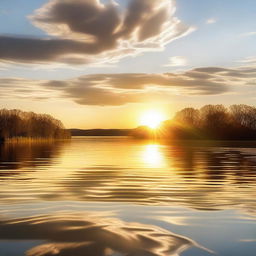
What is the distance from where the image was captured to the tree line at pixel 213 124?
375ft

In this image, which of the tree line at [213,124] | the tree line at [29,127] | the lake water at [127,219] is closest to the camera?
the lake water at [127,219]

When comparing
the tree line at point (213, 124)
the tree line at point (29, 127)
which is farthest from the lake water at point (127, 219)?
the tree line at point (213, 124)

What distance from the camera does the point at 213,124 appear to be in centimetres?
11900

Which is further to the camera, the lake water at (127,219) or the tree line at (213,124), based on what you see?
the tree line at (213,124)

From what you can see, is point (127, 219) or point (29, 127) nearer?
point (127, 219)

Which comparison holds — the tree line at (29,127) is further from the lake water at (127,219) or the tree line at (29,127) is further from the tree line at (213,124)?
the lake water at (127,219)

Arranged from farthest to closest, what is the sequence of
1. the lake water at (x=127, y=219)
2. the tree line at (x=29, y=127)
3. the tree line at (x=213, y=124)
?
the tree line at (x=213, y=124), the tree line at (x=29, y=127), the lake water at (x=127, y=219)

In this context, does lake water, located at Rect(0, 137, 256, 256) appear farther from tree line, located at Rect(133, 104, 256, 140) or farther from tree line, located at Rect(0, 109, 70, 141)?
tree line, located at Rect(133, 104, 256, 140)

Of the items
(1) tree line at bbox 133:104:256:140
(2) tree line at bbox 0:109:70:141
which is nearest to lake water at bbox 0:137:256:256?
(2) tree line at bbox 0:109:70:141

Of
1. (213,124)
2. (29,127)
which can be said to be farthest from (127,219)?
(213,124)

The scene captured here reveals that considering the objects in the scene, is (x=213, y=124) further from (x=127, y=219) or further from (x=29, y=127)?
(x=127, y=219)

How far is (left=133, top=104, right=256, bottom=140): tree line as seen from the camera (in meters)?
114

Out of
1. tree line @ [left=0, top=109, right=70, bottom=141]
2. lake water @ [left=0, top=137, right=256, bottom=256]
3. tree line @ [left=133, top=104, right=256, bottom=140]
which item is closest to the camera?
lake water @ [left=0, top=137, right=256, bottom=256]

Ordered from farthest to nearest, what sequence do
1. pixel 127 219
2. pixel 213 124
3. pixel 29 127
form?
pixel 213 124 → pixel 29 127 → pixel 127 219
